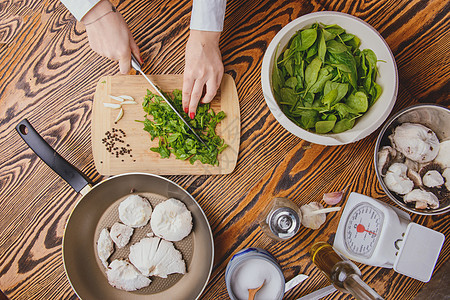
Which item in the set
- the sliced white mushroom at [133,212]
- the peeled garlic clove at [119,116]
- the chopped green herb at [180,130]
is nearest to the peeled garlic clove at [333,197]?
the chopped green herb at [180,130]

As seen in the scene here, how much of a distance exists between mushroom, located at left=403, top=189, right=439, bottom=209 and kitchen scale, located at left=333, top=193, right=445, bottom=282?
67 mm

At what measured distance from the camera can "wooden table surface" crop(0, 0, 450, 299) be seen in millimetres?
1033

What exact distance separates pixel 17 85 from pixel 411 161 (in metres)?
1.37

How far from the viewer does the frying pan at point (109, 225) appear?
980 millimetres

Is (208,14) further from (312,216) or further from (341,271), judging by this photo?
(341,271)

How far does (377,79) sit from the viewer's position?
2.83 ft

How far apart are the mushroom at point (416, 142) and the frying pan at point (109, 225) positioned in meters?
0.67

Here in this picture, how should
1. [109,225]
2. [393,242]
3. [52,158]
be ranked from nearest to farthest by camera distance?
1. [393,242]
2. [52,158]
3. [109,225]

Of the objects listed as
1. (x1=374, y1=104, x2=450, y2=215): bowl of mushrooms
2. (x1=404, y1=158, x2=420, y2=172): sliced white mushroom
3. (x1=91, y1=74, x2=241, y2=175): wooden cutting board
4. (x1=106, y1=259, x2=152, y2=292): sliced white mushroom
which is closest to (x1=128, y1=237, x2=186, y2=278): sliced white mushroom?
(x1=106, y1=259, x2=152, y2=292): sliced white mushroom

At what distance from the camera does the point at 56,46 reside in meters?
1.05

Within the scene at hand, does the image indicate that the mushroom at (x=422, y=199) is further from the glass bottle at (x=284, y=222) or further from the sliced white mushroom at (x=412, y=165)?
the glass bottle at (x=284, y=222)

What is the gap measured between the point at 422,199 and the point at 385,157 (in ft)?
0.53

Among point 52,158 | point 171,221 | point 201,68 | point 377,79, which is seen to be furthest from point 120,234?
point 377,79

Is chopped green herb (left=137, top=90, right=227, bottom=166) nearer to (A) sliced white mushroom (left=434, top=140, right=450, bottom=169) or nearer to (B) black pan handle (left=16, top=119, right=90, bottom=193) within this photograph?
(B) black pan handle (left=16, top=119, right=90, bottom=193)
